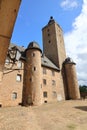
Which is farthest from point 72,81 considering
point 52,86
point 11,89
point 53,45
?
point 11,89

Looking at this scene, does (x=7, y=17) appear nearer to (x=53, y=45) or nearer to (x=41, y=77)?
(x=41, y=77)

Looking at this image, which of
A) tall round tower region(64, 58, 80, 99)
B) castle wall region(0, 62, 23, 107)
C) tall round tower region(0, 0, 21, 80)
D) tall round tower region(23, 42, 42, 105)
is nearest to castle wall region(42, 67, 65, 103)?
tall round tower region(64, 58, 80, 99)

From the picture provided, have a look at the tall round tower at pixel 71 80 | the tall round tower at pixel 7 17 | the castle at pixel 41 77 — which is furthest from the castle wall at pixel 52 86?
the tall round tower at pixel 7 17

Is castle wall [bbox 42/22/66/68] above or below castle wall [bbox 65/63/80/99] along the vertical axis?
above

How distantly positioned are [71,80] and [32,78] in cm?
1544

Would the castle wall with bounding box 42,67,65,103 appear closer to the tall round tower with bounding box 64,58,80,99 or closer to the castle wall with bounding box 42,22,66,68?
the tall round tower with bounding box 64,58,80,99

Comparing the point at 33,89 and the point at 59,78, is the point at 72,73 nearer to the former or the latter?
the point at 59,78

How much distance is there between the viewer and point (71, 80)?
136 feet

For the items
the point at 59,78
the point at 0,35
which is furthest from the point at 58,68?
the point at 0,35

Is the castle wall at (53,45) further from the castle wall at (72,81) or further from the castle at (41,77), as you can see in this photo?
the castle wall at (72,81)

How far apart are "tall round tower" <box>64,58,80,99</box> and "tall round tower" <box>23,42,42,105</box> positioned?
13.2m

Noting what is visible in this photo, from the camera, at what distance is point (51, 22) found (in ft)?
172

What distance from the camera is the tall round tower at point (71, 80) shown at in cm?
4054

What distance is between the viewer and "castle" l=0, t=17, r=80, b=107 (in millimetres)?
27859
